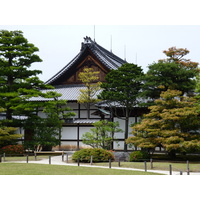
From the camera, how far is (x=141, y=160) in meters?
23.7

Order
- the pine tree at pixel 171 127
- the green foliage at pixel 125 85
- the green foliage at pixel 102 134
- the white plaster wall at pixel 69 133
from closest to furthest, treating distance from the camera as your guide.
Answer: the pine tree at pixel 171 127 < the green foliage at pixel 125 85 < the green foliage at pixel 102 134 < the white plaster wall at pixel 69 133

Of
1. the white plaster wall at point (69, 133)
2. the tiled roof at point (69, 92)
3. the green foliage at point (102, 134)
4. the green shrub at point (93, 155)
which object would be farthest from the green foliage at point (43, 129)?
the green shrub at point (93, 155)

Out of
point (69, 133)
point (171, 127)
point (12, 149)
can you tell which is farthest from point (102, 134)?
point (69, 133)

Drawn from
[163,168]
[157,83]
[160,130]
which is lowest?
[163,168]

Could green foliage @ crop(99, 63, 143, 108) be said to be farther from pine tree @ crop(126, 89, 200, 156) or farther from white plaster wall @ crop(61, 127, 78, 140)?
white plaster wall @ crop(61, 127, 78, 140)

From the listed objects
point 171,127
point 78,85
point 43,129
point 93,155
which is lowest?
point 93,155

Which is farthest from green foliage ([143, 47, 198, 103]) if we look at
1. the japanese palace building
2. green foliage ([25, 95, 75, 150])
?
green foliage ([25, 95, 75, 150])

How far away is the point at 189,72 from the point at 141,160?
24.6 feet

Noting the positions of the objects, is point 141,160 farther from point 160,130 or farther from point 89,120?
point 89,120

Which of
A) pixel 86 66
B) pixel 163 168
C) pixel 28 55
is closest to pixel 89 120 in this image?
pixel 86 66

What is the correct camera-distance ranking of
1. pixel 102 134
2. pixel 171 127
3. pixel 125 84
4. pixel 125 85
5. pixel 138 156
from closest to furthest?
pixel 171 127 → pixel 138 156 → pixel 125 84 → pixel 125 85 → pixel 102 134

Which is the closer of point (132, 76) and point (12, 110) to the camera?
point (132, 76)

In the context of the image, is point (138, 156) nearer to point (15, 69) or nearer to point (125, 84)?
point (125, 84)

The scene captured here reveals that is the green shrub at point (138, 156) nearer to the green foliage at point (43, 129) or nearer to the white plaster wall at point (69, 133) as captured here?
the green foliage at point (43, 129)
